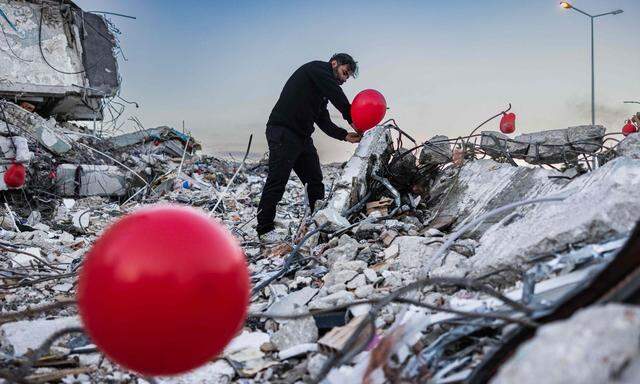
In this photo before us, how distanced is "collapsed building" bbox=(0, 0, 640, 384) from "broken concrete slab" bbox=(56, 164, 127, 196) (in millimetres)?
1502

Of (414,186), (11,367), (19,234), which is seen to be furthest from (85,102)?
(11,367)

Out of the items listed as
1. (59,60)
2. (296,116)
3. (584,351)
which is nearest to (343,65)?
(296,116)

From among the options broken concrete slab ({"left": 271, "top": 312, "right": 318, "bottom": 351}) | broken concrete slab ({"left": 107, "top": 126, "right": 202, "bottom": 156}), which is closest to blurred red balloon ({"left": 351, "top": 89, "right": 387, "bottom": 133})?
broken concrete slab ({"left": 271, "top": 312, "right": 318, "bottom": 351})

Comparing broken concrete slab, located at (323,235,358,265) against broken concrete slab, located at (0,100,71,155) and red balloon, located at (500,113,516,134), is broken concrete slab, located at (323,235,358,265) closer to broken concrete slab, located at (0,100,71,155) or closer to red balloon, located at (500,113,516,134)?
red balloon, located at (500,113,516,134)

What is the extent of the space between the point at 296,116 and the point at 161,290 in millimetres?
4360

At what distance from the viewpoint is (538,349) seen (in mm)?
1008

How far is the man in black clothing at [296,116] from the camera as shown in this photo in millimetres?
5324

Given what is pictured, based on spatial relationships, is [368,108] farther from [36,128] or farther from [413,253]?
[36,128]

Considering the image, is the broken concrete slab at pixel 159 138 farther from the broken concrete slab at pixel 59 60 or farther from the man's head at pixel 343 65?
the man's head at pixel 343 65

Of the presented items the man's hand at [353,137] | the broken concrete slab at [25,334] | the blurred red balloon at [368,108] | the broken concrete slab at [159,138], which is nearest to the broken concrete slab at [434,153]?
the blurred red balloon at [368,108]

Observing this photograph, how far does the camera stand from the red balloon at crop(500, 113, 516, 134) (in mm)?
6766

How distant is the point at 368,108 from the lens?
16.4ft

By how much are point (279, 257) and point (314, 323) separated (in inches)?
72.3

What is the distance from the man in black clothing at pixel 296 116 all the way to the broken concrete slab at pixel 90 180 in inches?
250
